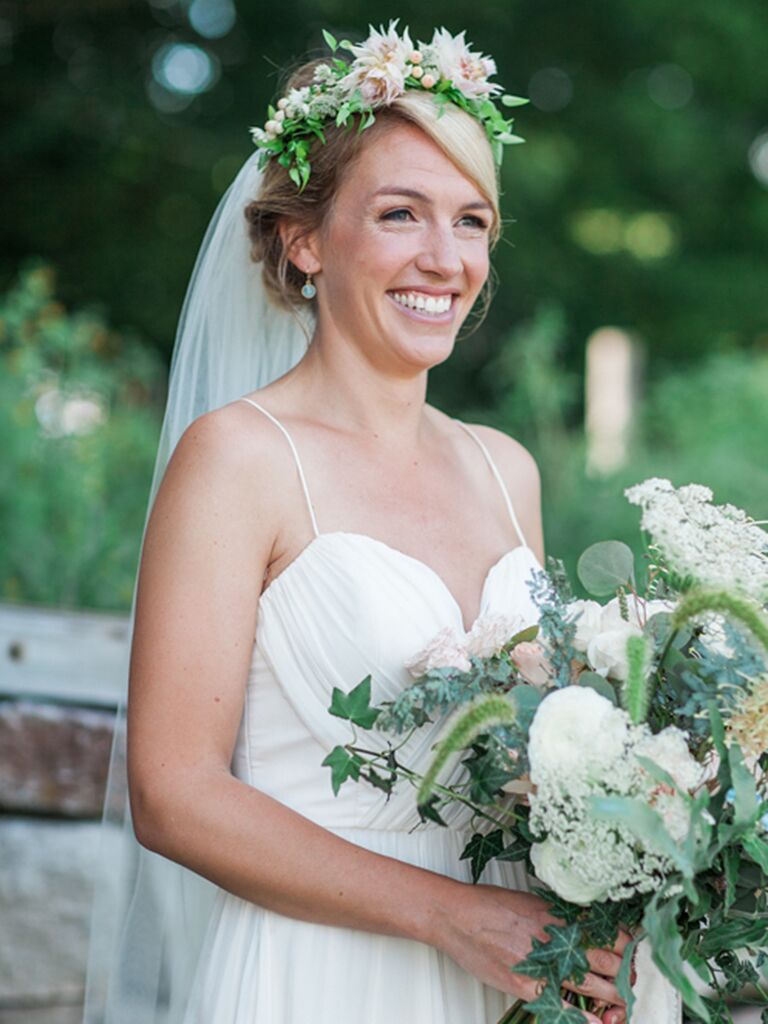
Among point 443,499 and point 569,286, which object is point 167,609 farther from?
point 569,286

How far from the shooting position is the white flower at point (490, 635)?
2104mm

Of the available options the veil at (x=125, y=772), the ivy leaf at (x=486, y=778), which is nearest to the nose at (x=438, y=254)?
the veil at (x=125, y=772)

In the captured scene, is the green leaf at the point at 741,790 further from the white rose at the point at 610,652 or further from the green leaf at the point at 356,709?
the green leaf at the point at 356,709

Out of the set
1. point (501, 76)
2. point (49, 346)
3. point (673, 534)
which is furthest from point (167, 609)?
point (501, 76)

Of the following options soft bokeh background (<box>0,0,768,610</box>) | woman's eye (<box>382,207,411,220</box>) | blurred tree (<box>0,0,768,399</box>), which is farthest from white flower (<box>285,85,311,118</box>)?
blurred tree (<box>0,0,768,399</box>)

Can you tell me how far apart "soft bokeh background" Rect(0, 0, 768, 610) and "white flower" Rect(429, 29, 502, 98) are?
2.63 m

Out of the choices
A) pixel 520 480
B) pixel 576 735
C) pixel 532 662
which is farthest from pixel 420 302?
pixel 576 735

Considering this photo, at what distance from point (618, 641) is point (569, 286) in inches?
370

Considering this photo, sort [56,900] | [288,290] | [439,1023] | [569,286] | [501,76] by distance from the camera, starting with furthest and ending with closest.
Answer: [569,286] < [501,76] < [56,900] < [288,290] < [439,1023]

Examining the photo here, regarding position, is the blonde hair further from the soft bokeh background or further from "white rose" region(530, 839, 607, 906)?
the soft bokeh background


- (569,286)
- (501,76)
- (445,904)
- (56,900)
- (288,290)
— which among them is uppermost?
(501,76)

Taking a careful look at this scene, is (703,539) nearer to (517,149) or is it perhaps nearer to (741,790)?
(741,790)

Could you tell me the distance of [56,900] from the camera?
392 cm

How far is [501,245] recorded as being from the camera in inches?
402
